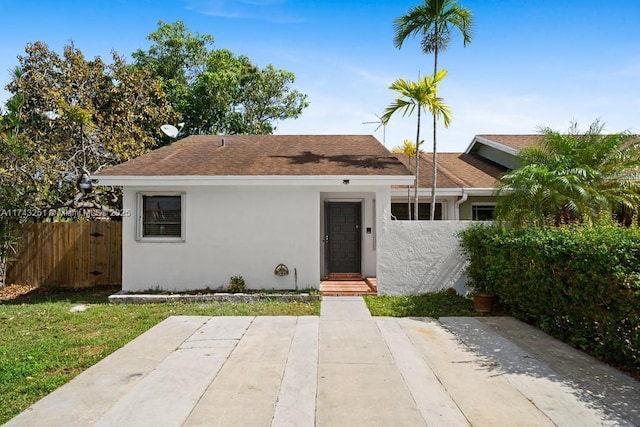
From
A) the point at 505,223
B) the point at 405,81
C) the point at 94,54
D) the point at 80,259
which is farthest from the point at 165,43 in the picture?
the point at 505,223

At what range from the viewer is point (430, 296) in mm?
9141

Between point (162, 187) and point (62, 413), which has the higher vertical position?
point (162, 187)

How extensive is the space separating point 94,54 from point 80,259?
10.4 meters

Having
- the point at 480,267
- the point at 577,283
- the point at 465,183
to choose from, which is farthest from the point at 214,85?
the point at 577,283

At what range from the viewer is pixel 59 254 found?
11.1m

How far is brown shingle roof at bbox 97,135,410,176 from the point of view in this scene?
9648 mm

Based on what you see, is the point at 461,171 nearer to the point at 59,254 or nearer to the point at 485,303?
the point at 485,303

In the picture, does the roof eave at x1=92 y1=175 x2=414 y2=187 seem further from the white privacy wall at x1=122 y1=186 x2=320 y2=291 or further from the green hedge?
the green hedge

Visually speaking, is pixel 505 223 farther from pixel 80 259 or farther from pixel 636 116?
pixel 80 259

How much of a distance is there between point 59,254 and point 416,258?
32.3 feet

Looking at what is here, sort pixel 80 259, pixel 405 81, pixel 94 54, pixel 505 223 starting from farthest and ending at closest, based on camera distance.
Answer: pixel 94 54
pixel 80 259
pixel 405 81
pixel 505 223

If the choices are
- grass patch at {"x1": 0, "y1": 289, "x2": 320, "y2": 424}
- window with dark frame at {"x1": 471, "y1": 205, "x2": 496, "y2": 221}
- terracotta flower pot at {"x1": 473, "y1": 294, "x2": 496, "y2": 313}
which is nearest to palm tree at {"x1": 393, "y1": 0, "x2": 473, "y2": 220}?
window with dark frame at {"x1": 471, "y1": 205, "x2": 496, "y2": 221}

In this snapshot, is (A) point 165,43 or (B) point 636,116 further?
(A) point 165,43

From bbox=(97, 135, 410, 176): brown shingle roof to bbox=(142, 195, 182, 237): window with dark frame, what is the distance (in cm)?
73
